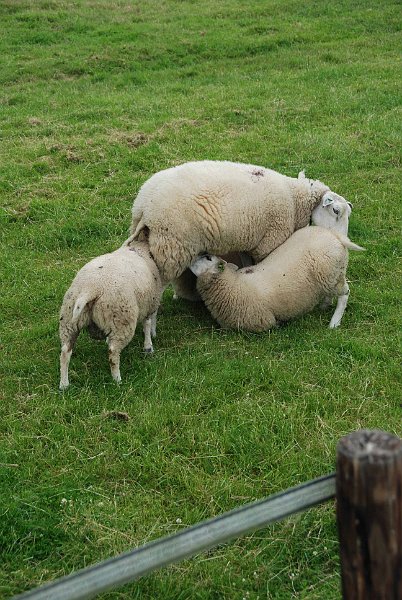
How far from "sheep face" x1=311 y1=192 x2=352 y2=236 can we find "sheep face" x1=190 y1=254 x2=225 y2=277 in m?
1.29

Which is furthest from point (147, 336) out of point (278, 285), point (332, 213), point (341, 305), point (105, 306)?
point (332, 213)

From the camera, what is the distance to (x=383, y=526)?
205cm

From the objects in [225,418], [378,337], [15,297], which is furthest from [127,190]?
[225,418]

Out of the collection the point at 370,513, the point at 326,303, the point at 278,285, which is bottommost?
the point at 326,303

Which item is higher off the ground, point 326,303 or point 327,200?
point 327,200

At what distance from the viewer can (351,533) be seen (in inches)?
82.8

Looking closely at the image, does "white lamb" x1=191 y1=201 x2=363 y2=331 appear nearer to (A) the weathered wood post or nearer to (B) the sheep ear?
(B) the sheep ear

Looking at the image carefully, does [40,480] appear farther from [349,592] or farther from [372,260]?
[372,260]

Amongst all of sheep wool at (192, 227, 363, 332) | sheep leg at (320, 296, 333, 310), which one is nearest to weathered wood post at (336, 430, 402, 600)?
sheep wool at (192, 227, 363, 332)

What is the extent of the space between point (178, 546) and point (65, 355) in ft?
11.1

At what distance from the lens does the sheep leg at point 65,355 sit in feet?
17.7

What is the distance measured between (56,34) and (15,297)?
11.7m

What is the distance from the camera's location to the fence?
6.56 feet

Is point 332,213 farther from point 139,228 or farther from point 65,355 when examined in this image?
point 65,355
